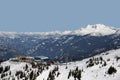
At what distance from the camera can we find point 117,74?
360ft

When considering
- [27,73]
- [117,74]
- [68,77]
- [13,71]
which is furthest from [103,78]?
[13,71]

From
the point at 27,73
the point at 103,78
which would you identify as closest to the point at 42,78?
the point at 27,73

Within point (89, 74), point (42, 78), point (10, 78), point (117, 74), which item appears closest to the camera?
point (117, 74)

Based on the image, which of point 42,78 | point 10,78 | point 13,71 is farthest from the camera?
point 13,71

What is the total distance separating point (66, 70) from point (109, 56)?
1562 centimetres

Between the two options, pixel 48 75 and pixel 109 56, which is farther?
pixel 109 56

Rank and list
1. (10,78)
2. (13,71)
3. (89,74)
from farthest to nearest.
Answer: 1. (13,71)
2. (10,78)
3. (89,74)

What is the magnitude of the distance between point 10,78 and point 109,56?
3196 cm

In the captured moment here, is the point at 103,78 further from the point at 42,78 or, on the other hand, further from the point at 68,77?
the point at 42,78

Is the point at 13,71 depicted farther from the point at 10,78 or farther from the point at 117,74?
the point at 117,74

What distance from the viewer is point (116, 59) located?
129m

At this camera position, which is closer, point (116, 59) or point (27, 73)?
point (116, 59)

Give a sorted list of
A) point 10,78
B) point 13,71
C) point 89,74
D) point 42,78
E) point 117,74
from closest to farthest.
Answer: point 117,74
point 89,74
point 42,78
point 10,78
point 13,71

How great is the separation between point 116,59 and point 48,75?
67.8 feet
